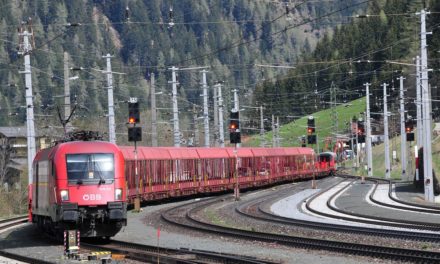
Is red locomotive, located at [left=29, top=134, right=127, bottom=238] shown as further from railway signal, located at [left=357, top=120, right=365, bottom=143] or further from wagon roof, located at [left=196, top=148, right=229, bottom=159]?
railway signal, located at [left=357, top=120, right=365, bottom=143]

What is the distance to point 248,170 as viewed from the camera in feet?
216

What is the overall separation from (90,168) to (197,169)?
29.7m

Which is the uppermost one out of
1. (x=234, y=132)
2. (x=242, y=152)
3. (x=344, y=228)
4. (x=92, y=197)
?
(x=234, y=132)

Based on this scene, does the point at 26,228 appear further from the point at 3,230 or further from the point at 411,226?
the point at 411,226

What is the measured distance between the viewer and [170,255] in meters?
21.6

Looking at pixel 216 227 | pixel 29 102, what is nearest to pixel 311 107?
pixel 29 102

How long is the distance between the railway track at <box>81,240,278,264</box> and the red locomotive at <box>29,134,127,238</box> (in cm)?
92

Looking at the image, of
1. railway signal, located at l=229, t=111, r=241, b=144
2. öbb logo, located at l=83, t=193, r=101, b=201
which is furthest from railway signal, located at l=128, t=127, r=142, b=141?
öbb logo, located at l=83, t=193, r=101, b=201

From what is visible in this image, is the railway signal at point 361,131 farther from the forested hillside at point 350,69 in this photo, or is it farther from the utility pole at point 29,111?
the utility pole at point 29,111

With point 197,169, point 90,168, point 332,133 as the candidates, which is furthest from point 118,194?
point 332,133

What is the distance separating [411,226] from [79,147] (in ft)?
36.2

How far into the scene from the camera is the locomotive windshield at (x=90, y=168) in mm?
26016

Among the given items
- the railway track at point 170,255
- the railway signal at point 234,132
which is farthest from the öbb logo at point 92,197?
the railway signal at point 234,132

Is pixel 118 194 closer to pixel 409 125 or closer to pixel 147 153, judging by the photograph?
pixel 147 153
